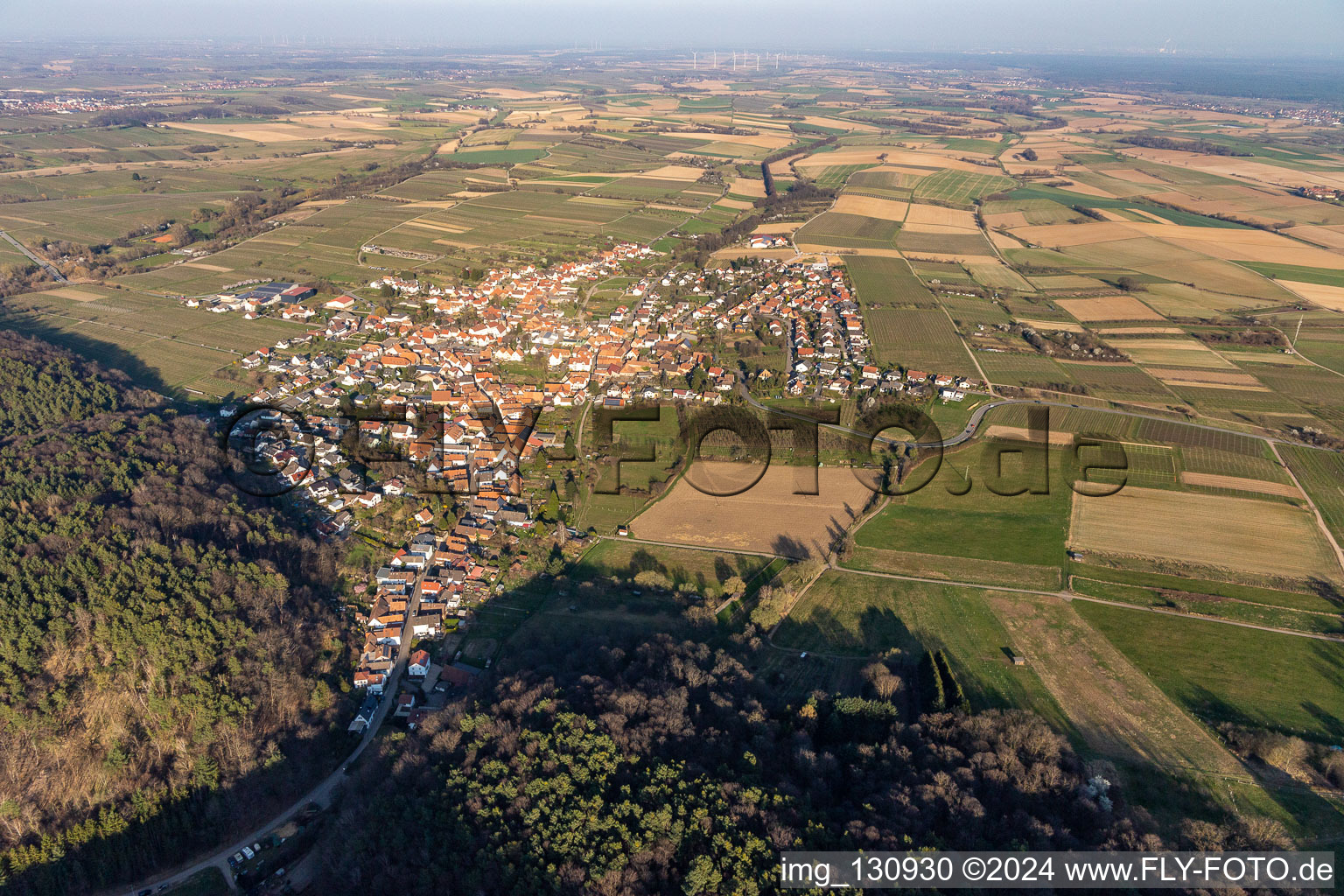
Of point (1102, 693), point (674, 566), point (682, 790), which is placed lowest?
point (1102, 693)

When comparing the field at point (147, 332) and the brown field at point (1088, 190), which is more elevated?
the brown field at point (1088, 190)

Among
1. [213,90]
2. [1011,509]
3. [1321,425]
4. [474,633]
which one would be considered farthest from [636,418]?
[213,90]

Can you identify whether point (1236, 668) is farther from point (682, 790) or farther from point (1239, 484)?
point (682, 790)

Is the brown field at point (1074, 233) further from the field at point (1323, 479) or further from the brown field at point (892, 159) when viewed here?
the field at point (1323, 479)

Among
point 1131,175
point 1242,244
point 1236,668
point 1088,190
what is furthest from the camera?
point 1131,175

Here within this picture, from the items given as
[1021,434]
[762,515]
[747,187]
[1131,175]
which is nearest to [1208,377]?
[1021,434]

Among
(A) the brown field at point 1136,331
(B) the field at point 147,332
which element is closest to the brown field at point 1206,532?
(A) the brown field at point 1136,331

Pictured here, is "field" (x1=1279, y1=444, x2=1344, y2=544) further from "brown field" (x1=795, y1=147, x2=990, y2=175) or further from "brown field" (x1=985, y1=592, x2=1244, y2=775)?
"brown field" (x1=795, y1=147, x2=990, y2=175)
